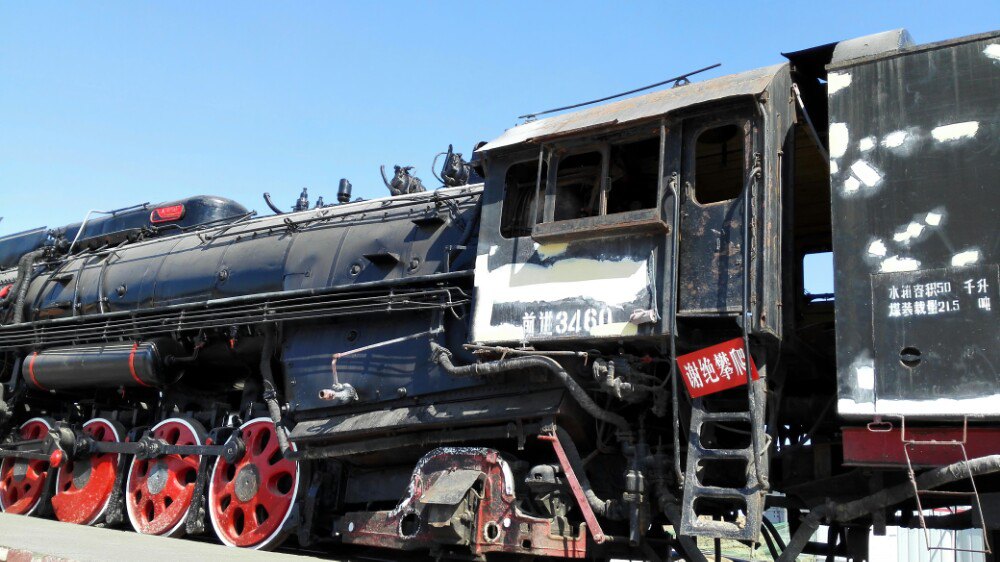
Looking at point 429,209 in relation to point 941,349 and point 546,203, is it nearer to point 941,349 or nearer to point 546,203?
point 546,203

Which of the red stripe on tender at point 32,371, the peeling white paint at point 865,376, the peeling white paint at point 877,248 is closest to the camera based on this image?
the peeling white paint at point 865,376

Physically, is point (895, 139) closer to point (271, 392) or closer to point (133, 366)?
point (271, 392)

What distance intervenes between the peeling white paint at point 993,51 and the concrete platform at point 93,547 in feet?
17.5

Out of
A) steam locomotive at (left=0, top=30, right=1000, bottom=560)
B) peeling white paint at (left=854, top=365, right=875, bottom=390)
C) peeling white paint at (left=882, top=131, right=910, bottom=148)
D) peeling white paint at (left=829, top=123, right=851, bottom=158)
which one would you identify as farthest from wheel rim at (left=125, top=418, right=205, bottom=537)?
peeling white paint at (left=882, top=131, right=910, bottom=148)

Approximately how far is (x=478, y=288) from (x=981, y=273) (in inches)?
129

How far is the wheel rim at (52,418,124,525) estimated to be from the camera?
28.9 feet

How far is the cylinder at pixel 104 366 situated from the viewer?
864cm

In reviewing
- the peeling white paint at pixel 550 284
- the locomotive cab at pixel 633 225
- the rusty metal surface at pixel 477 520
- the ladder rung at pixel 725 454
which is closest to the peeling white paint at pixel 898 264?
the locomotive cab at pixel 633 225

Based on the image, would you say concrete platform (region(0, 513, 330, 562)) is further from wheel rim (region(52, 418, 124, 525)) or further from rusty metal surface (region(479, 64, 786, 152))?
rusty metal surface (region(479, 64, 786, 152))

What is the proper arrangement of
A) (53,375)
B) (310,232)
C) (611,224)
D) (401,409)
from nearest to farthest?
1. (611,224)
2. (401,409)
3. (310,232)
4. (53,375)

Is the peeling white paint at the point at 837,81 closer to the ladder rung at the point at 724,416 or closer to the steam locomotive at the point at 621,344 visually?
the steam locomotive at the point at 621,344

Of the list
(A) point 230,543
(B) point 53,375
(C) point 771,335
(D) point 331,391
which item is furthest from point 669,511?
(B) point 53,375

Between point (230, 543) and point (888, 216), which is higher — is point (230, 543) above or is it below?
below

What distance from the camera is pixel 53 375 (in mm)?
9445
